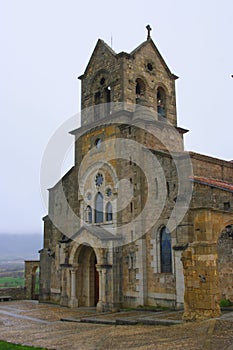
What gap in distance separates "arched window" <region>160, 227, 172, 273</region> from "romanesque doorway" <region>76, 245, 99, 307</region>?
5321 mm

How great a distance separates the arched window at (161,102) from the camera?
27469 mm

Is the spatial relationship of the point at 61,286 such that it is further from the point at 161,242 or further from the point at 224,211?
the point at 224,211

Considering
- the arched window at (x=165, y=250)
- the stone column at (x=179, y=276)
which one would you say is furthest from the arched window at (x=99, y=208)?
the stone column at (x=179, y=276)

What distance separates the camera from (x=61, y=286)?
2517 centimetres

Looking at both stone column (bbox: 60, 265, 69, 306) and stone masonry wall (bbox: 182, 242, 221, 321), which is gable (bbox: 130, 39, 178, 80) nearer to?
stone column (bbox: 60, 265, 69, 306)

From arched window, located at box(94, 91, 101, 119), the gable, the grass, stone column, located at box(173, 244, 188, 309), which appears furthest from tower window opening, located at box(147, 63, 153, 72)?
the grass

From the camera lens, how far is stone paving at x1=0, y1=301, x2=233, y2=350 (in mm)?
11867

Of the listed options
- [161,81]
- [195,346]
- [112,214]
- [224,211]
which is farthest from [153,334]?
[161,81]

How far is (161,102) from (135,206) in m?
9.19

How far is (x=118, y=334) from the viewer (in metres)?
14.2

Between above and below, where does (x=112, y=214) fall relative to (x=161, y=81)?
below

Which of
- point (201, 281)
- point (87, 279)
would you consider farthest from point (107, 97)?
point (201, 281)

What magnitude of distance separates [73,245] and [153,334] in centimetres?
1143

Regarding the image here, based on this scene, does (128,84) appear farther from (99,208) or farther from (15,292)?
(15,292)
